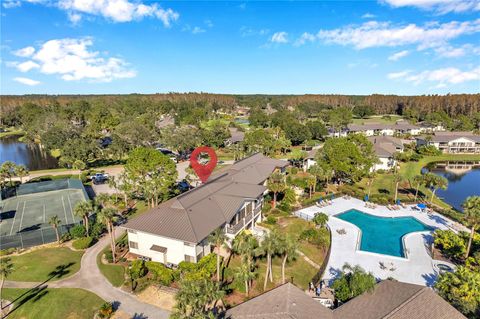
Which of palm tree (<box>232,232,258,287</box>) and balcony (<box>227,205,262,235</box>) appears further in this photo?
balcony (<box>227,205,262,235</box>)

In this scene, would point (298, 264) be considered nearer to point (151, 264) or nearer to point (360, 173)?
point (151, 264)

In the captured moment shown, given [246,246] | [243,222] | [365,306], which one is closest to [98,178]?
[243,222]

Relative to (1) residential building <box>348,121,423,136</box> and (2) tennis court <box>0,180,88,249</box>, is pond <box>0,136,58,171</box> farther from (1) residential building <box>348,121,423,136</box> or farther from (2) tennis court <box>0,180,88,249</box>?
(1) residential building <box>348,121,423,136</box>

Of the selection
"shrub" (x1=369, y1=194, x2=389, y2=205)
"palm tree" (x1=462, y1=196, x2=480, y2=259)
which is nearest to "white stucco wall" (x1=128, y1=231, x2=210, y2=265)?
"palm tree" (x1=462, y1=196, x2=480, y2=259)

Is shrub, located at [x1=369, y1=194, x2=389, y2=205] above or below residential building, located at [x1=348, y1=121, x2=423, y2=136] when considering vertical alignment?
below

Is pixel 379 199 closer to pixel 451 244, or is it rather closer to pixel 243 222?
pixel 451 244

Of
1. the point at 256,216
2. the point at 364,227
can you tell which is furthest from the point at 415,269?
the point at 256,216

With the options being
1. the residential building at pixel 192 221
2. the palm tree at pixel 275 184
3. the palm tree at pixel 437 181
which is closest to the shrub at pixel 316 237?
the residential building at pixel 192 221
